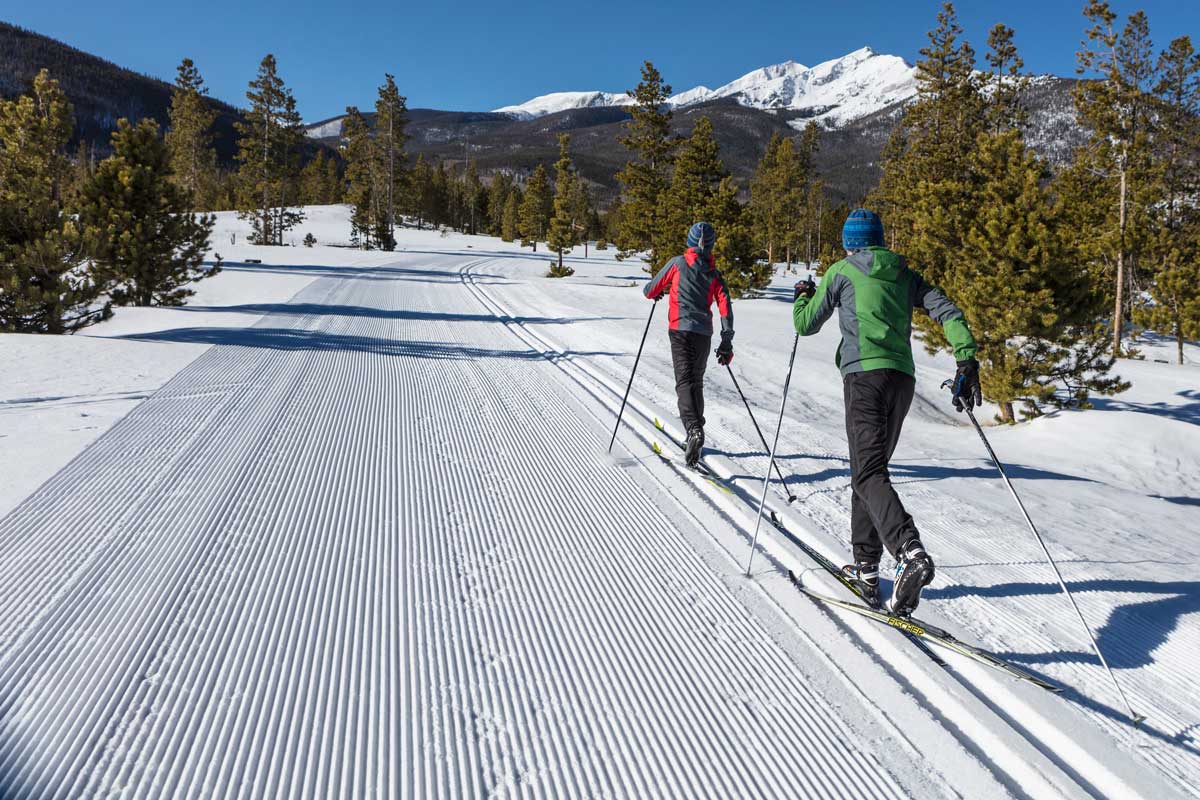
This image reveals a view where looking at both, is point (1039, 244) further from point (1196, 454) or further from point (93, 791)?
point (93, 791)

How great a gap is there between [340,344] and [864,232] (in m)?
8.87

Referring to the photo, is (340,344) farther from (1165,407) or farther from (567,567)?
(1165,407)

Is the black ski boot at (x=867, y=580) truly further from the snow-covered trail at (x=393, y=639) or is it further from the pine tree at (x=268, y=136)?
the pine tree at (x=268, y=136)

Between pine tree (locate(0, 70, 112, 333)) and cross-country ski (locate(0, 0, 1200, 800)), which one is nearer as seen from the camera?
cross-country ski (locate(0, 0, 1200, 800))

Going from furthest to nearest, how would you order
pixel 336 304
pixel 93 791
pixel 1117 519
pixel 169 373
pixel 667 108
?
pixel 667 108 < pixel 336 304 < pixel 169 373 < pixel 1117 519 < pixel 93 791

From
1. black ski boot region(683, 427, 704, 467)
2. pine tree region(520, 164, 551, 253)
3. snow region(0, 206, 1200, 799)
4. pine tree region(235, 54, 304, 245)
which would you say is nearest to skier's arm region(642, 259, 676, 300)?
black ski boot region(683, 427, 704, 467)

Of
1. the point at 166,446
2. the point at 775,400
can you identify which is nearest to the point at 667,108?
the point at 775,400

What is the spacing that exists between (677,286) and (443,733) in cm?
427

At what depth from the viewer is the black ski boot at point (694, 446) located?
5480 mm

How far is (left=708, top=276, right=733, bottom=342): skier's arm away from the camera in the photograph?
5641 mm

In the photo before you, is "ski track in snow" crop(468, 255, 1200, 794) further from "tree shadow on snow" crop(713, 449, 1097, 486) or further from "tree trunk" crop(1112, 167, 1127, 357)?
"tree trunk" crop(1112, 167, 1127, 357)

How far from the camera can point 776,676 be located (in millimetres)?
2811

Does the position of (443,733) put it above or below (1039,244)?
below

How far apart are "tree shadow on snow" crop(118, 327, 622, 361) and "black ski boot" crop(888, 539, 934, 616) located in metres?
7.49
